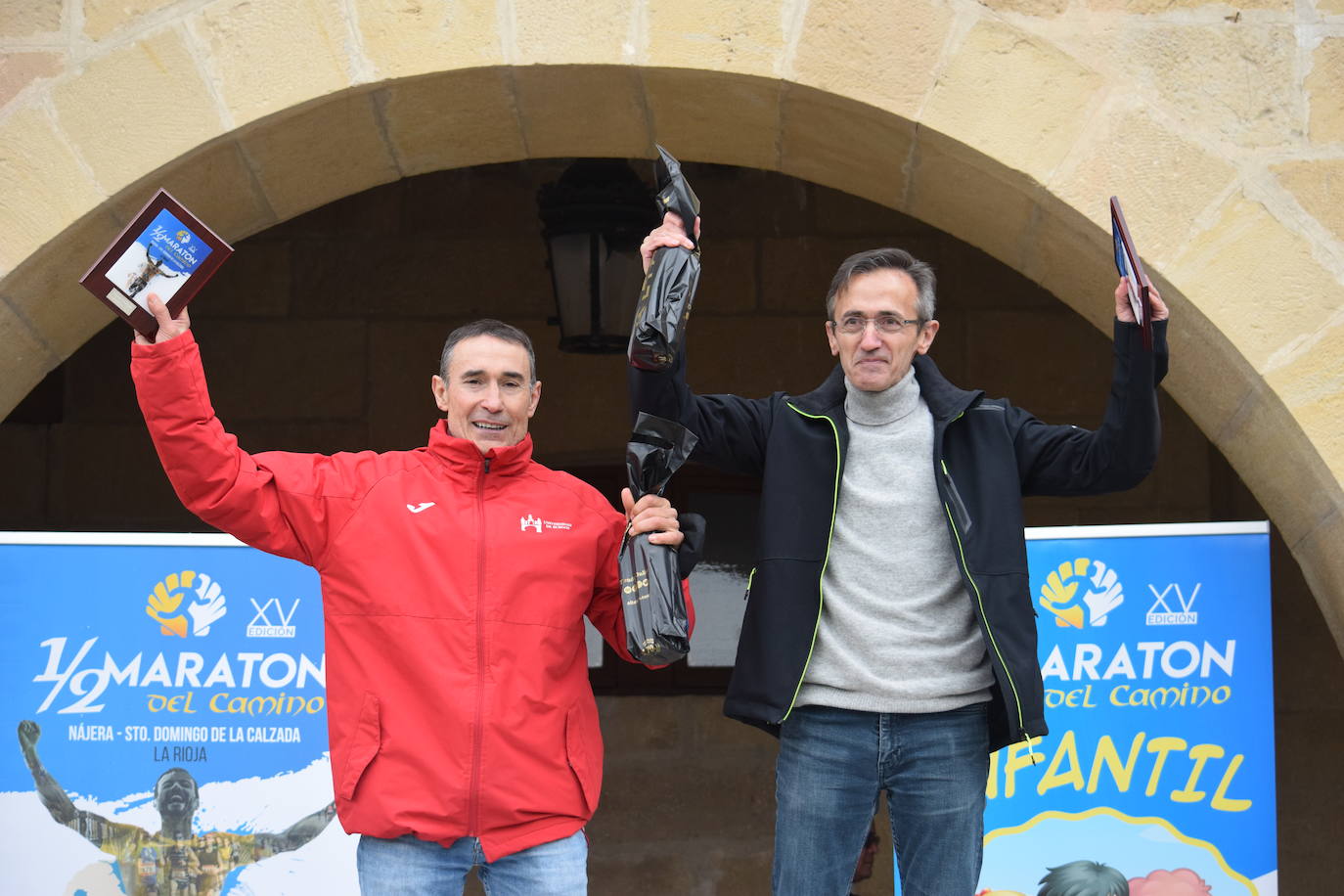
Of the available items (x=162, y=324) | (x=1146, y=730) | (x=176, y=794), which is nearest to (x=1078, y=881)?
(x=1146, y=730)

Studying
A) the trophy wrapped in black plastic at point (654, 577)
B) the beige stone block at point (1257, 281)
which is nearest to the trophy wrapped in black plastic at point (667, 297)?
the trophy wrapped in black plastic at point (654, 577)

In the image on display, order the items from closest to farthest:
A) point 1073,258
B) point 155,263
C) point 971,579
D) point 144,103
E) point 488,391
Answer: point 971,579, point 155,263, point 488,391, point 144,103, point 1073,258

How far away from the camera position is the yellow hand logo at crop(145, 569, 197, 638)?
3.36m

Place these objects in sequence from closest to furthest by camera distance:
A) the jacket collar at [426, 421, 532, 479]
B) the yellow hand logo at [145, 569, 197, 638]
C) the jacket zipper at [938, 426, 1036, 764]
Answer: the jacket zipper at [938, 426, 1036, 764] < the jacket collar at [426, 421, 532, 479] < the yellow hand logo at [145, 569, 197, 638]

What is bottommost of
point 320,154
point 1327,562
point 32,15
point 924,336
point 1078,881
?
point 1078,881

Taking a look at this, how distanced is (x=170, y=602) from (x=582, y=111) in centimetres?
146

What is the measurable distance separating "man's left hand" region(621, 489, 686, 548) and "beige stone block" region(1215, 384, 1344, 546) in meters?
1.41

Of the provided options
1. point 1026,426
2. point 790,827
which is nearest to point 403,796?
point 790,827

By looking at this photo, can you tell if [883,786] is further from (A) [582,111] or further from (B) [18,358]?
(B) [18,358]

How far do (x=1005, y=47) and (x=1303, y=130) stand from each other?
657 mm

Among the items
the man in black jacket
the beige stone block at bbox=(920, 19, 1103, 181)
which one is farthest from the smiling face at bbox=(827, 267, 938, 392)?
the beige stone block at bbox=(920, 19, 1103, 181)

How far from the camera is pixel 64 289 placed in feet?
10.9

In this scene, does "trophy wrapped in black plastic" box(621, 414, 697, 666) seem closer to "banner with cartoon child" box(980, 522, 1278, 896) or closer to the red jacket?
the red jacket

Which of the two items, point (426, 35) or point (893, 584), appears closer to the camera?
point (893, 584)
